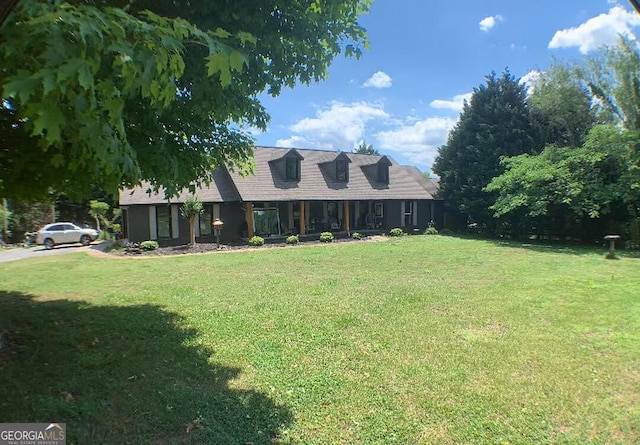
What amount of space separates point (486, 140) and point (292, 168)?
42.8 feet

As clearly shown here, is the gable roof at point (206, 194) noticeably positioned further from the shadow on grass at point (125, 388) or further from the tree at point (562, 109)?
the tree at point (562, 109)

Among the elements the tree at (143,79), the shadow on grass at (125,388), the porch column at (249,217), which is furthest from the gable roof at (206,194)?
the tree at (143,79)

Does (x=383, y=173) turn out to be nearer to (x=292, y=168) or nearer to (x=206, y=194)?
(x=292, y=168)

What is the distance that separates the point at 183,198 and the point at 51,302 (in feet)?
45.6

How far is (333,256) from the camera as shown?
16.2 m

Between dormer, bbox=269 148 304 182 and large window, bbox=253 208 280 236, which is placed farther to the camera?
dormer, bbox=269 148 304 182

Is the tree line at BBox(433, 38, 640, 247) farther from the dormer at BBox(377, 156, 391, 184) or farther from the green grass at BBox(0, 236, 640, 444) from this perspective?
the green grass at BBox(0, 236, 640, 444)

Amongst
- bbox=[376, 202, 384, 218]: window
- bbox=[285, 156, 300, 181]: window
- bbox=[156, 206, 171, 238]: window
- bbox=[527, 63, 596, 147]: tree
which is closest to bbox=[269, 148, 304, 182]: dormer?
bbox=[285, 156, 300, 181]: window

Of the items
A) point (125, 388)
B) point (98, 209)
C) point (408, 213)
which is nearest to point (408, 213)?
point (408, 213)

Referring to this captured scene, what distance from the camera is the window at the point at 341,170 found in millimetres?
28047

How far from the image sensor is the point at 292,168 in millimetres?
25906

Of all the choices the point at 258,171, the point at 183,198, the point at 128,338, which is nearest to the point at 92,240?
the point at 183,198

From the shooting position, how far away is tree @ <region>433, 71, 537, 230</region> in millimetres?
26672

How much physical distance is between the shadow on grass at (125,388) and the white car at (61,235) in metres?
20.3
